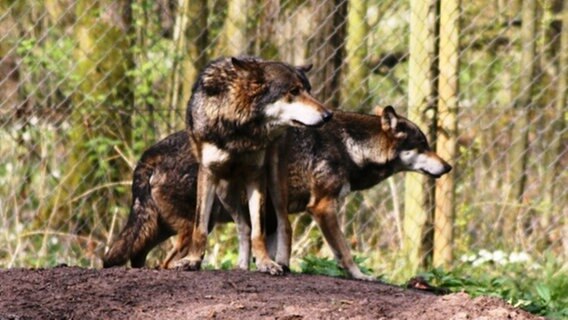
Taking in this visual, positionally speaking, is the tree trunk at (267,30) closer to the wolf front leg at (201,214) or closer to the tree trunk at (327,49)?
the tree trunk at (327,49)

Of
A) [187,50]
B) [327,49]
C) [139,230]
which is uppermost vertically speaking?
[187,50]

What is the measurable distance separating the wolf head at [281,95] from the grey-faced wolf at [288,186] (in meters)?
0.49

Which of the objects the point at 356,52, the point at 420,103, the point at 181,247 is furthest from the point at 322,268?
the point at 356,52

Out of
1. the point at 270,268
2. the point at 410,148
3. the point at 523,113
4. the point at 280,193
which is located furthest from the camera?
the point at 523,113

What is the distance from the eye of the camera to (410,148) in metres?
8.37

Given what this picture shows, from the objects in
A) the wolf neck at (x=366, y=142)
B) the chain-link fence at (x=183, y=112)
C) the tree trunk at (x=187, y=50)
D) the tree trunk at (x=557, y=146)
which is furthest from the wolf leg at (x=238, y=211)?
the tree trunk at (x=557, y=146)

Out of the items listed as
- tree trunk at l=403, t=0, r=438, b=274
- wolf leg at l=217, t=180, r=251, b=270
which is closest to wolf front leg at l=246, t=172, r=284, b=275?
wolf leg at l=217, t=180, r=251, b=270

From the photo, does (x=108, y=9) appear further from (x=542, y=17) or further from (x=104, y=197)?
(x=542, y=17)

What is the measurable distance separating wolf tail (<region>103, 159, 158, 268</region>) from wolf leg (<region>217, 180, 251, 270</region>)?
541 millimetres

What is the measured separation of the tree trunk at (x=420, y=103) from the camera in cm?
935

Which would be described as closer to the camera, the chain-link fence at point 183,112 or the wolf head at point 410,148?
the wolf head at point 410,148

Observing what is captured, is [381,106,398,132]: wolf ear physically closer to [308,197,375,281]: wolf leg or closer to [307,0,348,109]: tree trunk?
[308,197,375,281]: wolf leg

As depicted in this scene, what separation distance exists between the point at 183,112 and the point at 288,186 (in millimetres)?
2488

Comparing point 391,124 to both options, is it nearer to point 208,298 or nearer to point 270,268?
point 270,268
